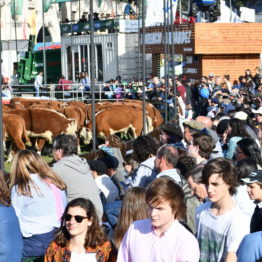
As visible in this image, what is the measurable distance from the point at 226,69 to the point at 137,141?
80.9 ft

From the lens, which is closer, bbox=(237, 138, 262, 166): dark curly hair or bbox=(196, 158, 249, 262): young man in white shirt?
bbox=(196, 158, 249, 262): young man in white shirt

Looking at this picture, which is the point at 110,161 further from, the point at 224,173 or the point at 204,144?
the point at 224,173

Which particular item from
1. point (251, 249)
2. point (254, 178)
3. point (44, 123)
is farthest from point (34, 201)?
point (44, 123)

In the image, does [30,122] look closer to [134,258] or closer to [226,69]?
[226,69]

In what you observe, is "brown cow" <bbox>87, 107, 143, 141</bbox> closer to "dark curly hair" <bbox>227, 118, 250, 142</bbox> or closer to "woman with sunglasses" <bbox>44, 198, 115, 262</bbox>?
"dark curly hair" <bbox>227, 118, 250, 142</bbox>

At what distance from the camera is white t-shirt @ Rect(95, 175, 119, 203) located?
8636 mm

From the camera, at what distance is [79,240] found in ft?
18.1

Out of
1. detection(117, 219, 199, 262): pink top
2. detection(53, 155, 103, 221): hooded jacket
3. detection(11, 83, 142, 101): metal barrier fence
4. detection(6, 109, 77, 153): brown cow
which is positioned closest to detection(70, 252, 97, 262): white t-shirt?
detection(117, 219, 199, 262): pink top

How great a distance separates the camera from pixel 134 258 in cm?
498

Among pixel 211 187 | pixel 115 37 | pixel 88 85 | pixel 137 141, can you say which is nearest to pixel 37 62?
pixel 115 37

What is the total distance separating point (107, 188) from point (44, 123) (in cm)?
1315

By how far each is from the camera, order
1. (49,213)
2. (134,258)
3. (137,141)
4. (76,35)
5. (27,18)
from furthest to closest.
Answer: (27,18) < (76,35) < (137,141) < (49,213) < (134,258)

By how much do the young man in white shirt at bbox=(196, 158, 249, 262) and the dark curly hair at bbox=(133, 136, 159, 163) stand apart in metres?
2.68

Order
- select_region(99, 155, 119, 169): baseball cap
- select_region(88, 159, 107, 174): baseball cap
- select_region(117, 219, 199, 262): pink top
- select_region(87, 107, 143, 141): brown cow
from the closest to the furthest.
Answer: select_region(117, 219, 199, 262): pink top, select_region(88, 159, 107, 174): baseball cap, select_region(99, 155, 119, 169): baseball cap, select_region(87, 107, 143, 141): brown cow
